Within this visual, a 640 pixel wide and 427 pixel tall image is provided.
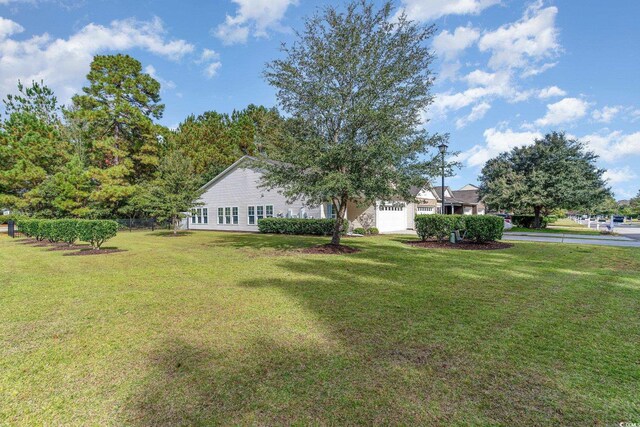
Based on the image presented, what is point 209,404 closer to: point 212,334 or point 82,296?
point 212,334

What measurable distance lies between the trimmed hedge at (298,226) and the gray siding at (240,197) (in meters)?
1.10

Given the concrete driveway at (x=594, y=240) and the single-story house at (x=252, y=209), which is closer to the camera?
the concrete driveway at (x=594, y=240)

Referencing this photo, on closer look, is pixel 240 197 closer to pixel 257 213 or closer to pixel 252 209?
pixel 252 209

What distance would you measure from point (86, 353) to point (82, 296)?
125 inches

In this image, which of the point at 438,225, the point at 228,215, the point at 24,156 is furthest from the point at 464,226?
the point at 24,156

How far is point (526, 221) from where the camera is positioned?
29.4m

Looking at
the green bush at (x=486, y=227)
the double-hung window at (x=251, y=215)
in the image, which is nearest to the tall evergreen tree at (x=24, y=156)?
the double-hung window at (x=251, y=215)

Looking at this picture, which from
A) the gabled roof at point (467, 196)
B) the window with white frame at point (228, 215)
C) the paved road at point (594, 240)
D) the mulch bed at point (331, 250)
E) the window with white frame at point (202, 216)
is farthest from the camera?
the gabled roof at point (467, 196)

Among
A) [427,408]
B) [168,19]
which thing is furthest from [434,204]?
[427,408]

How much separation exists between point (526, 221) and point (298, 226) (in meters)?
22.6

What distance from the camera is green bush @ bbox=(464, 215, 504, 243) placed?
44.2ft

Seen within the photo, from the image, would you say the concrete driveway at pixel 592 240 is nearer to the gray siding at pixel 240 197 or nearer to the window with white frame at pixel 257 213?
the gray siding at pixel 240 197

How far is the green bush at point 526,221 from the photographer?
94.6 feet

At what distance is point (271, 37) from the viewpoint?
13547 mm
